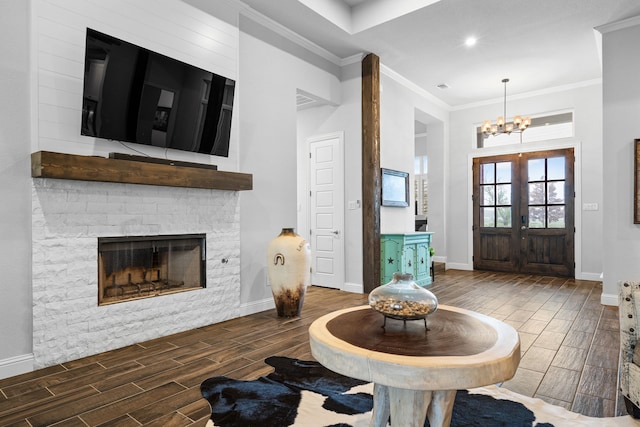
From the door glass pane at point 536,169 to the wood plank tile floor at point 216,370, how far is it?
3.02m

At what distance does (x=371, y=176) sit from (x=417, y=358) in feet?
13.0

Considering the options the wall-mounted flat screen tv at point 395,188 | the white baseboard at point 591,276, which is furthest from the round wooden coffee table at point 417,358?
the white baseboard at point 591,276

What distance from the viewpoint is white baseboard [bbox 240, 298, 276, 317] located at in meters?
4.06

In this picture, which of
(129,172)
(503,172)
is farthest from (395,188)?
(129,172)

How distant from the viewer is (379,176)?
207 inches

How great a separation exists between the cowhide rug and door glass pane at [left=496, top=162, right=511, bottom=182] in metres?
5.72

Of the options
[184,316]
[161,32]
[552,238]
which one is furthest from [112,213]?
[552,238]

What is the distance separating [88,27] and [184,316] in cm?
249

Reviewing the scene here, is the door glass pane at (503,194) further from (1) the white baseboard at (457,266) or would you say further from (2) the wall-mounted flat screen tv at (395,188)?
(2) the wall-mounted flat screen tv at (395,188)

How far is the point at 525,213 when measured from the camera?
694 cm

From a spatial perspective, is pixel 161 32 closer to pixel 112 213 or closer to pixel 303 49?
pixel 112 213

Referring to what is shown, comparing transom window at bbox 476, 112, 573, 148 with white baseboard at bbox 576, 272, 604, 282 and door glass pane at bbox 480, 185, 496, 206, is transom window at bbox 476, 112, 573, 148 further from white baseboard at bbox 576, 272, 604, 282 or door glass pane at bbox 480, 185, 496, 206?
white baseboard at bbox 576, 272, 604, 282

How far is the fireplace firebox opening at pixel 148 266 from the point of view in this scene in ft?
10.0

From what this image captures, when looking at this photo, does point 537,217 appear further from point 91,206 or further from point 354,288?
point 91,206
